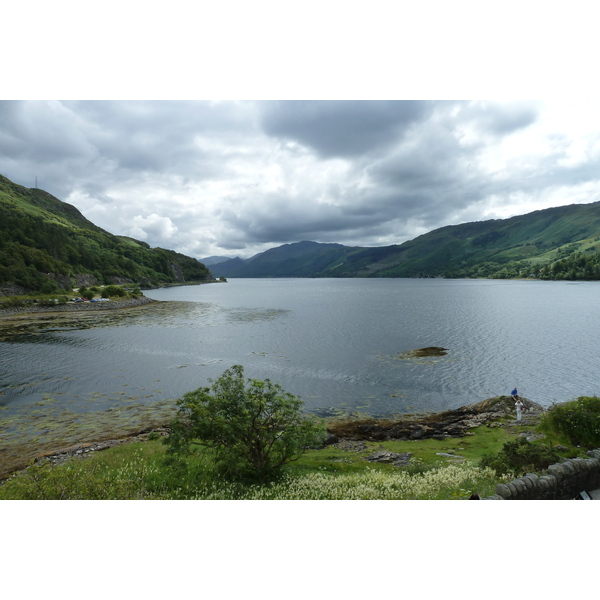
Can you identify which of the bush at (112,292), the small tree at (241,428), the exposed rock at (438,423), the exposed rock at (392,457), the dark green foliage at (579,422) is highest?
the bush at (112,292)

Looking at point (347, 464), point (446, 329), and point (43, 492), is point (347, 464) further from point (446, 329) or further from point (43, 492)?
point (446, 329)

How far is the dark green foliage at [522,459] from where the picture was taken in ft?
53.9

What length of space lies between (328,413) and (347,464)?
1321cm

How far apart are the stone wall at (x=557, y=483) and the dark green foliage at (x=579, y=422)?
6.87 m

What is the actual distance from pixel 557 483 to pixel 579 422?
9.84 m

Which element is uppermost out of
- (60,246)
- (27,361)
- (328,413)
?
(60,246)

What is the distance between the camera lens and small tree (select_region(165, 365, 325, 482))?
1698 centimetres

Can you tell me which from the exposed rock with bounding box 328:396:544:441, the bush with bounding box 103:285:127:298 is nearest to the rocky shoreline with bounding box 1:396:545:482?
the exposed rock with bounding box 328:396:544:441

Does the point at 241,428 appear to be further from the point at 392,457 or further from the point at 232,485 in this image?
the point at 392,457

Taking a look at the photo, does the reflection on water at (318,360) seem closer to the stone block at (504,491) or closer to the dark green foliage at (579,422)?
the dark green foliage at (579,422)

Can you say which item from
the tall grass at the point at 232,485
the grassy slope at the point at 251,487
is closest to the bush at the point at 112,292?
the grassy slope at the point at 251,487

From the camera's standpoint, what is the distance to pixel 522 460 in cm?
1722

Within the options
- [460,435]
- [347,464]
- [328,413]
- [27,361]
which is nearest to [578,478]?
[347,464]

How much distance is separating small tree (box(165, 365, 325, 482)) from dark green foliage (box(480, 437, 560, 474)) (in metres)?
8.92
